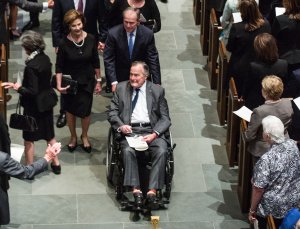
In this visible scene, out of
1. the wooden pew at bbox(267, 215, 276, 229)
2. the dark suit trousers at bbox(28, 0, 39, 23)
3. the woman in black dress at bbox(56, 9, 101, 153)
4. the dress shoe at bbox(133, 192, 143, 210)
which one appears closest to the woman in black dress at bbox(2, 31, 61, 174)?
the woman in black dress at bbox(56, 9, 101, 153)

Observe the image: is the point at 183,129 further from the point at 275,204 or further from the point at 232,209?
the point at 275,204

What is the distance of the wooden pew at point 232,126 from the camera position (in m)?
10.5

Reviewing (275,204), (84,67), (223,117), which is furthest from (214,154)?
(275,204)

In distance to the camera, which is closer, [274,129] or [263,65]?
[274,129]

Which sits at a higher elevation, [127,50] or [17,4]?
[17,4]

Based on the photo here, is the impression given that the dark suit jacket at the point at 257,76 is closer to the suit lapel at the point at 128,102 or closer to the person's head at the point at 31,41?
the suit lapel at the point at 128,102

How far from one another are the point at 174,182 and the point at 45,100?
5.60ft

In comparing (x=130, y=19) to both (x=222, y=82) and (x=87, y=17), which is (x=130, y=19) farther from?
(x=222, y=82)

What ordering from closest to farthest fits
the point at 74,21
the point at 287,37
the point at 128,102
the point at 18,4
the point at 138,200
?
the point at 138,200, the point at 128,102, the point at 74,21, the point at 287,37, the point at 18,4

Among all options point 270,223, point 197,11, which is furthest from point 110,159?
point 197,11

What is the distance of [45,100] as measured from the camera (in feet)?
34.0

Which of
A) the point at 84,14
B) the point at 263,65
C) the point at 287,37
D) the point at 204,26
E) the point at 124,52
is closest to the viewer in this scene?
the point at 263,65

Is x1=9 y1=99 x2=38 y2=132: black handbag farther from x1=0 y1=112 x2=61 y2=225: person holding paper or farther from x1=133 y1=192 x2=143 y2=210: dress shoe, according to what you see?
x1=133 y1=192 x2=143 y2=210: dress shoe

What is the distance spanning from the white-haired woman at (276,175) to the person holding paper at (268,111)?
68cm
